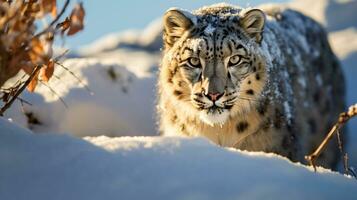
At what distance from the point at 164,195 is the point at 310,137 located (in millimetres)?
5040

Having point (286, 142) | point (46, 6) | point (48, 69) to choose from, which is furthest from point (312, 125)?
point (46, 6)

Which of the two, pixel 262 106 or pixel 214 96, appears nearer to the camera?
pixel 214 96

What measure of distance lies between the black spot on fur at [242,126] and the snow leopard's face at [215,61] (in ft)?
0.44

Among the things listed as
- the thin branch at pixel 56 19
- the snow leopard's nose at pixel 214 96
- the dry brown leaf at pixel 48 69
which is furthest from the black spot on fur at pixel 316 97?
the thin branch at pixel 56 19

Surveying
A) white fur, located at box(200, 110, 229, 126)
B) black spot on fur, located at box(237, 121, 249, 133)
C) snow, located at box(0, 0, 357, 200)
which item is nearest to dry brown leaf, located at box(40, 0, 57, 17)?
snow, located at box(0, 0, 357, 200)

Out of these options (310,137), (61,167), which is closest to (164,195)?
(61,167)

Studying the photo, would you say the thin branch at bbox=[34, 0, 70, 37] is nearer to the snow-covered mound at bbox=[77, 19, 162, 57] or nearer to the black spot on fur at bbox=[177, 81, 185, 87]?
the black spot on fur at bbox=[177, 81, 185, 87]

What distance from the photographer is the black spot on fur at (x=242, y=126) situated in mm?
5594

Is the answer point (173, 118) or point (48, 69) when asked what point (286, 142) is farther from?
point (48, 69)

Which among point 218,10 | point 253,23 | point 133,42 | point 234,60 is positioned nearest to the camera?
point 234,60

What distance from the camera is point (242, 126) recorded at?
18.4 feet

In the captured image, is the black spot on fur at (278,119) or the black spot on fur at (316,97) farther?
the black spot on fur at (316,97)

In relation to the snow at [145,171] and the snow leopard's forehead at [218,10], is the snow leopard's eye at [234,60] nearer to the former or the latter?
the snow leopard's forehead at [218,10]

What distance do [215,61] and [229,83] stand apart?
0.19m
